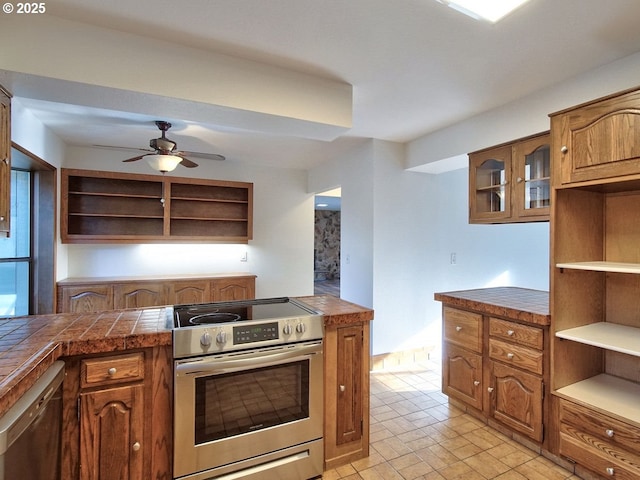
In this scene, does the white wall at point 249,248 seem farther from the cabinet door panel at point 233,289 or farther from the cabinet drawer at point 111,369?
the cabinet drawer at point 111,369

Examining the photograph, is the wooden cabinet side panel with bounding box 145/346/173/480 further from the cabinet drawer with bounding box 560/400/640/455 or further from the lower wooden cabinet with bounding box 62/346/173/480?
the cabinet drawer with bounding box 560/400/640/455

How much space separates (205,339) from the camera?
5.26 ft

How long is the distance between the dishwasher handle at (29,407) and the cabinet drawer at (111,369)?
3.6 inches

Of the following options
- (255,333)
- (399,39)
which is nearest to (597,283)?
(399,39)

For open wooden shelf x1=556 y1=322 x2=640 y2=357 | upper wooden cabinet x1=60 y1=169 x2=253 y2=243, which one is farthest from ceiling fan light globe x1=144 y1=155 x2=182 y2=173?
open wooden shelf x1=556 y1=322 x2=640 y2=357

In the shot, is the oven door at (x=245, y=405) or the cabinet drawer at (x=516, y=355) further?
the cabinet drawer at (x=516, y=355)

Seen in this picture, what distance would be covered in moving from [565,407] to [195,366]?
2.06m

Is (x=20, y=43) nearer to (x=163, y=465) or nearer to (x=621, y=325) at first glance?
(x=163, y=465)

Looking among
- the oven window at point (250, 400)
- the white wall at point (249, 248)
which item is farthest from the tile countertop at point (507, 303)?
the white wall at point (249, 248)

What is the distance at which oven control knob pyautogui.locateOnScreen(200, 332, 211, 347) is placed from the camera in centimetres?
160

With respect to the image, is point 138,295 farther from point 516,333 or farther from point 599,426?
point 599,426

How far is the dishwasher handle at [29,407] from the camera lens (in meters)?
0.98

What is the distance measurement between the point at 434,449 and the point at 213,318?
1659mm

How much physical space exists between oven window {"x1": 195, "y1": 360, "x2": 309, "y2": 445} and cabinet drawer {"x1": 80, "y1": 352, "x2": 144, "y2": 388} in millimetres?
288
